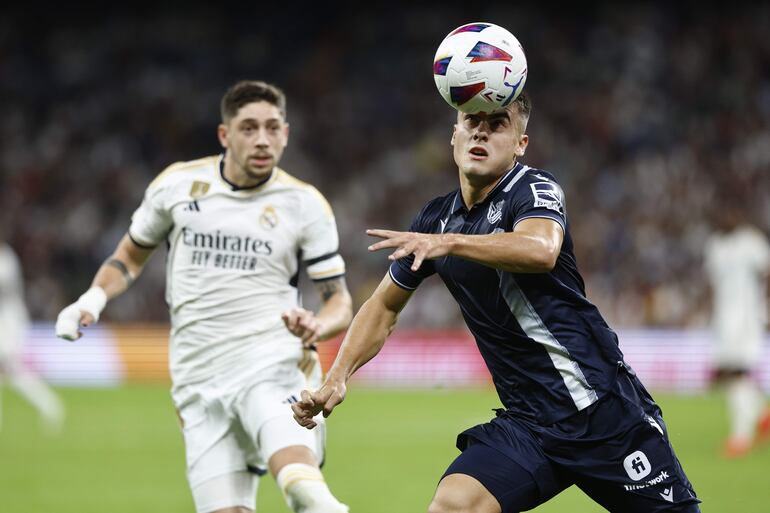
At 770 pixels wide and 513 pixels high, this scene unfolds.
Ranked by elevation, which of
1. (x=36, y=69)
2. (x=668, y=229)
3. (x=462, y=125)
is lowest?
(x=668, y=229)

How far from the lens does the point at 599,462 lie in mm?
4820

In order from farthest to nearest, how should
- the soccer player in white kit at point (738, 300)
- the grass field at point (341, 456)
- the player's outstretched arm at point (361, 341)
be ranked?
1. the soccer player in white kit at point (738, 300)
2. the grass field at point (341, 456)
3. the player's outstretched arm at point (361, 341)

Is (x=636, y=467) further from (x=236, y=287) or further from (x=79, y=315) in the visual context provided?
(x=79, y=315)

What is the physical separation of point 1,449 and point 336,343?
7543mm

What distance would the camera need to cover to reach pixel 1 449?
13086 millimetres

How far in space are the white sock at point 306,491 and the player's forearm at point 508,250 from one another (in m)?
1.80

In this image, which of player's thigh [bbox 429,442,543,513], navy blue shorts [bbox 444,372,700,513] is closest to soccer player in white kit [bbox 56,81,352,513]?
player's thigh [bbox 429,442,543,513]

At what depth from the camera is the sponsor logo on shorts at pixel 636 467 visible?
480cm

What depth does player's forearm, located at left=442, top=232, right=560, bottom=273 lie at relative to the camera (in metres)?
4.21

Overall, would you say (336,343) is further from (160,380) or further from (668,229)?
(668,229)

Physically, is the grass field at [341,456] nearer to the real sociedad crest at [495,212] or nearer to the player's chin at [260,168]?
the player's chin at [260,168]

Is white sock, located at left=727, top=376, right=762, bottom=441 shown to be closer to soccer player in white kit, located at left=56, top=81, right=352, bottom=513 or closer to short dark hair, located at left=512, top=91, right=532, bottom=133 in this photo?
soccer player in white kit, located at left=56, top=81, right=352, bottom=513

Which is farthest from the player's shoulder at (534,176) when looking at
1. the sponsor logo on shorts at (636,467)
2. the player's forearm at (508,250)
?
the sponsor logo on shorts at (636,467)

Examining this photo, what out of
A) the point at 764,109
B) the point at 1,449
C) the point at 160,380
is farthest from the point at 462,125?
the point at 764,109
